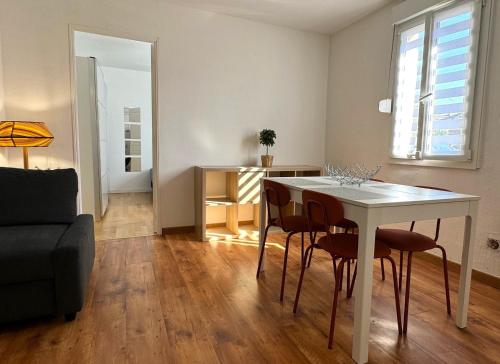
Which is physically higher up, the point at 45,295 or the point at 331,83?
the point at 331,83

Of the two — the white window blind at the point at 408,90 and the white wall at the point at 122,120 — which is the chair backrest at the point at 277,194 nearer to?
the white window blind at the point at 408,90

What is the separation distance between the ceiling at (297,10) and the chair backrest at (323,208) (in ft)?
8.32

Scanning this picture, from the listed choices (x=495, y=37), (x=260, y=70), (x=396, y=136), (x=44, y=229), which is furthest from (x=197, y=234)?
(x=495, y=37)

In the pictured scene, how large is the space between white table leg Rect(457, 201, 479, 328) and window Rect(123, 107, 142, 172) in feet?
21.3

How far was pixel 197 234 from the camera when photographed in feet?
12.0

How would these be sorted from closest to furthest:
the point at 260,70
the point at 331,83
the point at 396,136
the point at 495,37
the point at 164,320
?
1. the point at 164,320
2. the point at 495,37
3. the point at 396,136
4. the point at 260,70
5. the point at 331,83

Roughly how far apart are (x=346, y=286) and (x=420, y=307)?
50cm

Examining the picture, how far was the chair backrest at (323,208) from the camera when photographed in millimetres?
1624

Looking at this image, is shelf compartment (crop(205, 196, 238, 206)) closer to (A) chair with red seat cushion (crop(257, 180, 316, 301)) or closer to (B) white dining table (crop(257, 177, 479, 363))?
(A) chair with red seat cushion (crop(257, 180, 316, 301))

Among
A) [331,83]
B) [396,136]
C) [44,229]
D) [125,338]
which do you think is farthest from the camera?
[331,83]

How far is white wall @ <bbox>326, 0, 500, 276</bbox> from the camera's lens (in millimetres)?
2457

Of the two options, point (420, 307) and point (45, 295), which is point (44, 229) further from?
point (420, 307)

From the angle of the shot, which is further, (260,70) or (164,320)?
(260,70)

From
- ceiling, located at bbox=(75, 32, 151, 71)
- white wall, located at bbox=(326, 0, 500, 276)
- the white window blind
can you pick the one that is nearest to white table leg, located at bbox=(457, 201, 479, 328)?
white wall, located at bbox=(326, 0, 500, 276)
